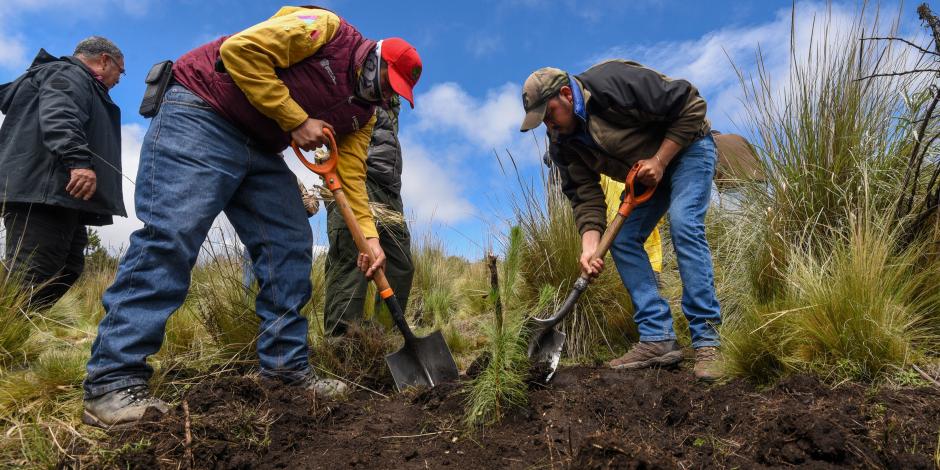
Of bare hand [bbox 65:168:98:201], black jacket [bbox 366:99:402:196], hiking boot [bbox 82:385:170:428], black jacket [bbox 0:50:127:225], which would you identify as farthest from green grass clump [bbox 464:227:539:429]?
black jacket [bbox 0:50:127:225]

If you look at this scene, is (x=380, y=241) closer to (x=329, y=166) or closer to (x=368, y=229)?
(x=368, y=229)

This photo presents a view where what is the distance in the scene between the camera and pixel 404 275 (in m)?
3.97

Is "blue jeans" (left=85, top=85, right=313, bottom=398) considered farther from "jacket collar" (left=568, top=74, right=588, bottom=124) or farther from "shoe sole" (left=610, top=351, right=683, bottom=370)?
"shoe sole" (left=610, top=351, right=683, bottom=370)

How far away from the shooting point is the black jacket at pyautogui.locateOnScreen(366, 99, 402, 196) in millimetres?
3879

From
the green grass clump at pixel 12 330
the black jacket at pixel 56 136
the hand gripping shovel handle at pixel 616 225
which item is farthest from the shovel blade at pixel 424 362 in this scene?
the black jacket at pixel 56 136

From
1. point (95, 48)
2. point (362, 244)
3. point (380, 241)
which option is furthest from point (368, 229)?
point (95, 48)

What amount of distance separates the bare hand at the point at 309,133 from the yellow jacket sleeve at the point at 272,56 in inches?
1.4

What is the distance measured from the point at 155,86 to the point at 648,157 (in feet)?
8.05

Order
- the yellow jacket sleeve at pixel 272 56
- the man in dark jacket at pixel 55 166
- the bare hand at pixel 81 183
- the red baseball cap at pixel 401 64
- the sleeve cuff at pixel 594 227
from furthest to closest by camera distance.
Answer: the man in dark jacket at pixel 55 166 < the bare hand at pixel 81 183 < the sleeve cuff at pixel 594 227 < the red baseball cap at pixel 401 64 < the yellow jacket sleeve at pixel 272 56

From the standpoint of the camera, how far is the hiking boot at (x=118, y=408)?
2066 mm

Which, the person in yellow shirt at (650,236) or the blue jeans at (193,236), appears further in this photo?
the person in yellow shirt at (650,236)

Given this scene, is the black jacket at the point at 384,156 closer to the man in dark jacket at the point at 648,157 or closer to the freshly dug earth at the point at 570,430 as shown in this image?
the man in dark jacket at the point at 648,157

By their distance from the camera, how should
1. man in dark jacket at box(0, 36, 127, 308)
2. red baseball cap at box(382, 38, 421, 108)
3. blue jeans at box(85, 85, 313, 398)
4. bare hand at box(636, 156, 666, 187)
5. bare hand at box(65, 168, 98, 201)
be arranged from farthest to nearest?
1. man in dark jacket at box(0, 36, 127, 308)
2. bare hand at box(65, 168, 98, 201)
3. bare hand at box(636, 156, 666, 187)
4. red baseball cap at box(382, 38, 421, 108)
5. blue jeans at box(85, 85, 313, 398)

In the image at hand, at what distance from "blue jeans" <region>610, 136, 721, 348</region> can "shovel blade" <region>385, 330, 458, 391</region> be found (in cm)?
107
